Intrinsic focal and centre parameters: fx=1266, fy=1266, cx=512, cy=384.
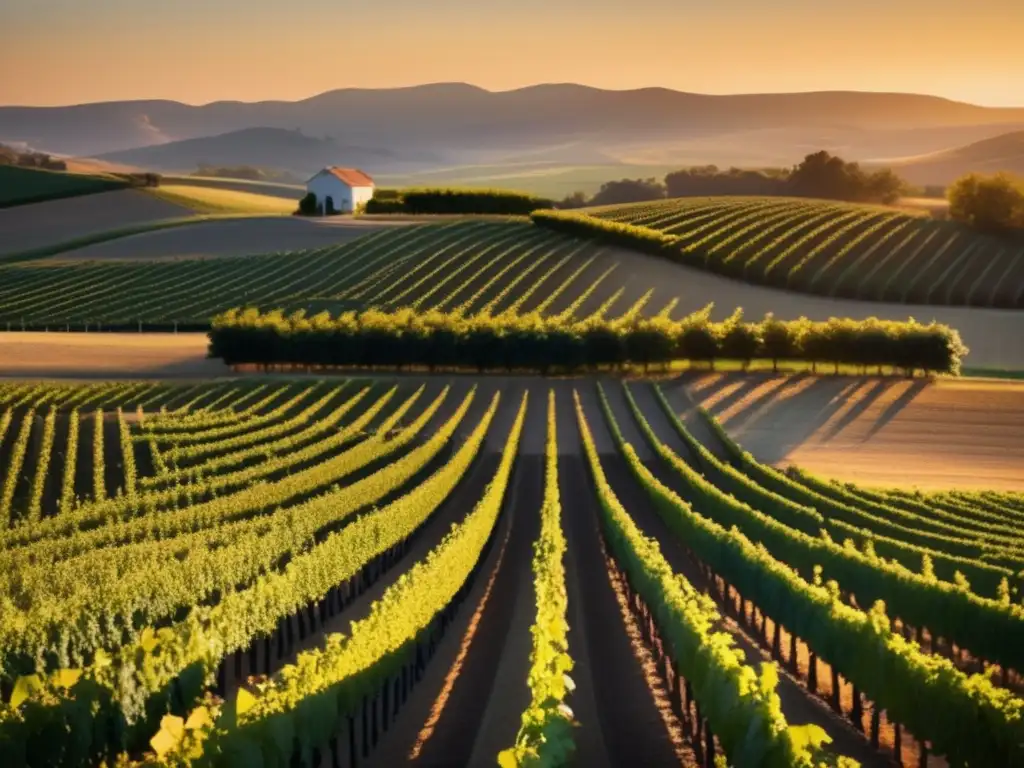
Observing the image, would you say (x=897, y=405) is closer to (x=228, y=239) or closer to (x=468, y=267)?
(x=468, y=267)

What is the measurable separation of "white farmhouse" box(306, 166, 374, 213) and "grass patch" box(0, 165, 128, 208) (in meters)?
23.8

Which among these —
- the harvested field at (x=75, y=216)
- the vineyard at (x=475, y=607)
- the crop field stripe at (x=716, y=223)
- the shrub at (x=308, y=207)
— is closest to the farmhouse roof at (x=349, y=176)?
the shrub at (x=308, y=207)

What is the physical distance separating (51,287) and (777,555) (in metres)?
73.4

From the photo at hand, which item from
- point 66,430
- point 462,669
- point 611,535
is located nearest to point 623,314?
point 66,430

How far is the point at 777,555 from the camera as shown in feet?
105

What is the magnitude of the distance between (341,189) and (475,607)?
10629cm

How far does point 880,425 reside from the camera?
5853 cm

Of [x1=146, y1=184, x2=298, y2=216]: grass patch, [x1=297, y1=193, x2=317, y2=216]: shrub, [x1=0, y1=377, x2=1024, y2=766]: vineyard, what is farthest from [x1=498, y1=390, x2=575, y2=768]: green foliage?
[x1=146, y1=184, x2=298, y2=216]: grass patch

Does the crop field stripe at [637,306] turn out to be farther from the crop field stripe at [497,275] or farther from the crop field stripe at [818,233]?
the crop field stripe at [818,233]

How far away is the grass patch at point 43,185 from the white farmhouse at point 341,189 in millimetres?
23791

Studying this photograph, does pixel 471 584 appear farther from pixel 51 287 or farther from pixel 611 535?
pixel 51 287

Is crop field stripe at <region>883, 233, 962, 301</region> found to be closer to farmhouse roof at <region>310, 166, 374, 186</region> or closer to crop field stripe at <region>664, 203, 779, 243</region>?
crop field stripe at <region>664, 203, 779, 243</region>

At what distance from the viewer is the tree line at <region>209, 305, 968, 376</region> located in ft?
224

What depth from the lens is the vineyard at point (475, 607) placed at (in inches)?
696
